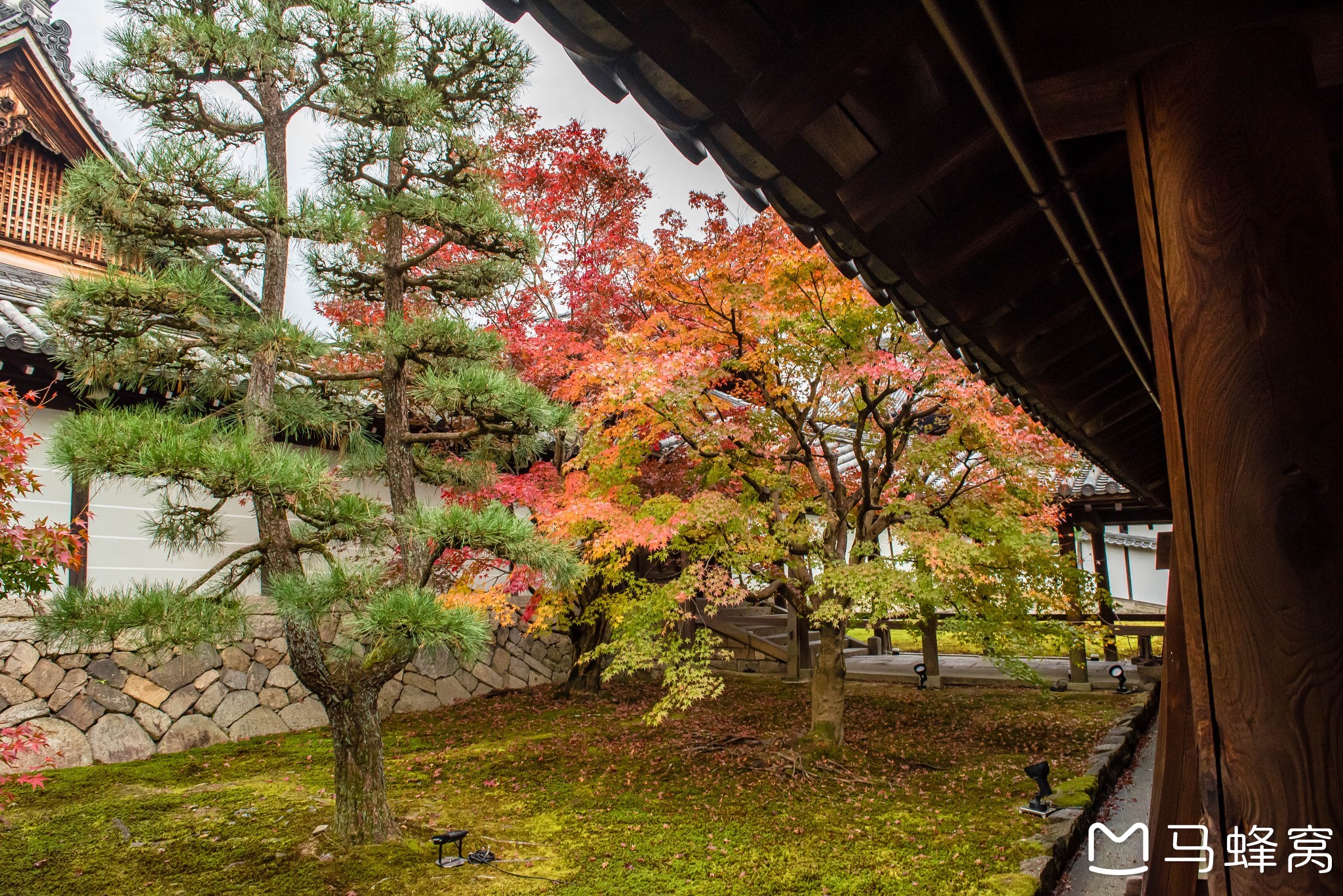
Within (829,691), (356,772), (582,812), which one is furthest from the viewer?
(829,691)

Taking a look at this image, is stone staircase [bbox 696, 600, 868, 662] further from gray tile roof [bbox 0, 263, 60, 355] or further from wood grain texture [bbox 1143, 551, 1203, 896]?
wood grain texture [bbox 1143, 551, 1203, 896]

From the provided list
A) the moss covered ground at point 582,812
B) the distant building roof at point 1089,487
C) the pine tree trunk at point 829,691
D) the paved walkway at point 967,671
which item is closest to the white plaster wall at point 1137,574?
the paved walkway at point 967,671

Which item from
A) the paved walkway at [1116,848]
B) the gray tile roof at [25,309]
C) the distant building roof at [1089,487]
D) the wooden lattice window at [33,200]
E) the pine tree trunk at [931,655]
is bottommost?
the paved walkway at [1116,848]

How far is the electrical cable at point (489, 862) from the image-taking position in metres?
4.71

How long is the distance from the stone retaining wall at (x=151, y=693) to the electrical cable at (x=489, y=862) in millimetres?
2613

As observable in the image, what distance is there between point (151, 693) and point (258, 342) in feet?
16.3

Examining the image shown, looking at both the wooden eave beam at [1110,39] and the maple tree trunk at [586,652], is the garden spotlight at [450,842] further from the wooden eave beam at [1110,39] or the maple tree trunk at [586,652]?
the maple tree trunk at [586,652]

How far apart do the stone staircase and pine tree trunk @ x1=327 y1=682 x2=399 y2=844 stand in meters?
8.01

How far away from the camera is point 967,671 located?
12.6 m

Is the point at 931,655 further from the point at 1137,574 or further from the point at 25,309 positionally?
the point at 1137,574

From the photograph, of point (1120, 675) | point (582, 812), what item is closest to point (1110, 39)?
point (582, 812)

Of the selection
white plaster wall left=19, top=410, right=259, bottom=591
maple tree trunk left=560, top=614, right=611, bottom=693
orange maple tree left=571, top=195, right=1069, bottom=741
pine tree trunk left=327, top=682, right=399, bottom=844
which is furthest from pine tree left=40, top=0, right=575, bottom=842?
maple tree trunk left=560, top=614, right=611, bottom=693

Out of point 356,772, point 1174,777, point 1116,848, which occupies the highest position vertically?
point 1174,777

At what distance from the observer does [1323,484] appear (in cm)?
129
